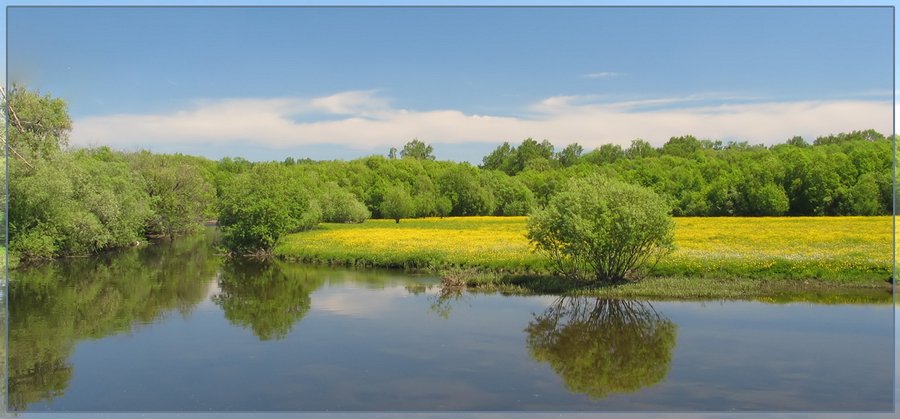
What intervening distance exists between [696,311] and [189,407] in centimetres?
1270

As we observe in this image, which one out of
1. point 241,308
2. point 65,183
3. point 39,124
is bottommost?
point 241,308

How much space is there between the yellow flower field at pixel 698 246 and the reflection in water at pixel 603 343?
4814 mm

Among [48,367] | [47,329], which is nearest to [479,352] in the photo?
[48,367]

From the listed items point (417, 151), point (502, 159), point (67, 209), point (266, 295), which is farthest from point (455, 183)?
point (67, 209)

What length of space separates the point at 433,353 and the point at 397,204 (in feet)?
101

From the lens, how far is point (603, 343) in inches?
597

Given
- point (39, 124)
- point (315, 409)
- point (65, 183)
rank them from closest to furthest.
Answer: point (315, 409)
point (39, 124)
point (65, 183)

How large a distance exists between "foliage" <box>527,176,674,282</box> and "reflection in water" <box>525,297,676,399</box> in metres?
1.90

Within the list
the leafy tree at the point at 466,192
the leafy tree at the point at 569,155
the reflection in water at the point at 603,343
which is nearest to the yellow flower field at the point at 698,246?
the leafy tree at the point at 466,192

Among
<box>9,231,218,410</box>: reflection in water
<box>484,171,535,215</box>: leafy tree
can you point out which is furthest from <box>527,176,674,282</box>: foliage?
<box>9,231,218,410</box>: reflection in water

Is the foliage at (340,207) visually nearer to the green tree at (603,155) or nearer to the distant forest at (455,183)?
the distant forest at (455,183)

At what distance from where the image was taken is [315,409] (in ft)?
34.7

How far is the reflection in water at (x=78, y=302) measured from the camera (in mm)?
12818

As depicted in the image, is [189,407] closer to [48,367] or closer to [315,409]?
[315,409]
